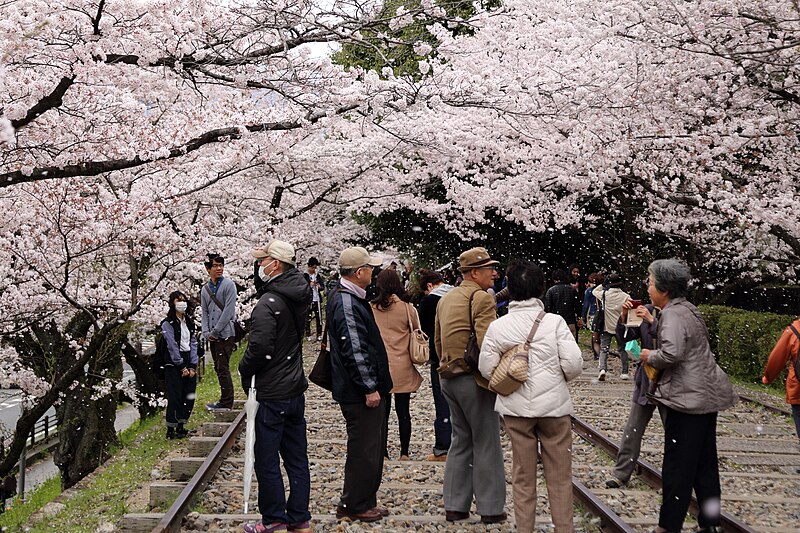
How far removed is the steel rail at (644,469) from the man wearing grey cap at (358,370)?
2.57 metres

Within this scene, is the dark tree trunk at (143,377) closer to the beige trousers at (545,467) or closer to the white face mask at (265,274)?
the white face mask at (265,274)

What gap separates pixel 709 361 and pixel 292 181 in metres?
15.3

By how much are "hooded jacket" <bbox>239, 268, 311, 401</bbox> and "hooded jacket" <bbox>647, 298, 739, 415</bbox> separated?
242 centimetres

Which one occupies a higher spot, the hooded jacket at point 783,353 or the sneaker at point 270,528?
the hooded jacket at point 783,353

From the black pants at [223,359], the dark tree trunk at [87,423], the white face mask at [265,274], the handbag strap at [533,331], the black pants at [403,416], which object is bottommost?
the dark tree trunk at [87,423]

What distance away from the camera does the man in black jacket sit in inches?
203

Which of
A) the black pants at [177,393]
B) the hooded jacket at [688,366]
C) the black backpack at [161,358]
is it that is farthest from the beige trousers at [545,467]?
the black backpack at [161,358]

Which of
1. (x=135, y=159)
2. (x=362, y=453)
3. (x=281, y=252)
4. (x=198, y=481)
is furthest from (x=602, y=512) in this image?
(x=135, y=159)

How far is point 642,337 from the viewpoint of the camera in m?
6.33

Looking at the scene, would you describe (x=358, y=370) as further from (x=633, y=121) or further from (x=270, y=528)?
(x=633, y=121)

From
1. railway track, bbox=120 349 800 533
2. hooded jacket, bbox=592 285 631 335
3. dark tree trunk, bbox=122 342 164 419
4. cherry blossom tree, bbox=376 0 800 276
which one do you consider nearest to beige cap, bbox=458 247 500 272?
railway track, bbox=120 349 800 533

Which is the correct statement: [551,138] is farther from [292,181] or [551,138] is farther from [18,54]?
[18,54]

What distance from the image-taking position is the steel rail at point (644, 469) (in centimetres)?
544

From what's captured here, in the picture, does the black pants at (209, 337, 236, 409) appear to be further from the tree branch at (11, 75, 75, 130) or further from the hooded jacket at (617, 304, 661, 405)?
the hooded jacket at (617, 304, 661, 405)
